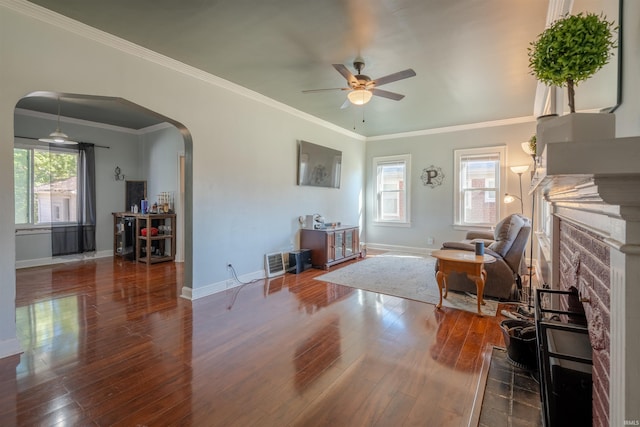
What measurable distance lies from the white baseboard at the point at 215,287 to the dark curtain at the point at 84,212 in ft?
11.8

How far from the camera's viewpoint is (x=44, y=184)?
5402 mm

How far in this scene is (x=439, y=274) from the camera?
10.5 ft

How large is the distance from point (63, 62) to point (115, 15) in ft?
2.02

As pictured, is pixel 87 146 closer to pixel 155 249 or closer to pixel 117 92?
pixel 155 249

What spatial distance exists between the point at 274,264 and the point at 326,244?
96 centimetres

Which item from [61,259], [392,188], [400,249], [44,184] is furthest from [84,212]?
[400,249]

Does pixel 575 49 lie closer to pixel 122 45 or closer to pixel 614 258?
pixel 614 258

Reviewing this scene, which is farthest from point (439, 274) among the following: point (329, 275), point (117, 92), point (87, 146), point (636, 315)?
point (87, 146)

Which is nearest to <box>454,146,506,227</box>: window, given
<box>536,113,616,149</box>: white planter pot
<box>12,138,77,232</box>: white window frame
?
<box>536,113,616,149</box>: white planter pot

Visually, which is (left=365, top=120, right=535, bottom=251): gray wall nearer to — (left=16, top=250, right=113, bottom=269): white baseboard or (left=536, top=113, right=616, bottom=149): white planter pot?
(left=536, top=113, right=616, bottom=149): white planter pot

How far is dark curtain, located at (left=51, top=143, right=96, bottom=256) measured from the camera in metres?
5.64

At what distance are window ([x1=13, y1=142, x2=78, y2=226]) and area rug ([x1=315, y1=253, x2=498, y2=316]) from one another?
5.11 m

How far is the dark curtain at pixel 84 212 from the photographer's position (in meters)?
5.64

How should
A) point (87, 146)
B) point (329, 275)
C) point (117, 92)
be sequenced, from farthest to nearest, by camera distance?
point (87, 146)
point (329, 275)
point (117, 92)
